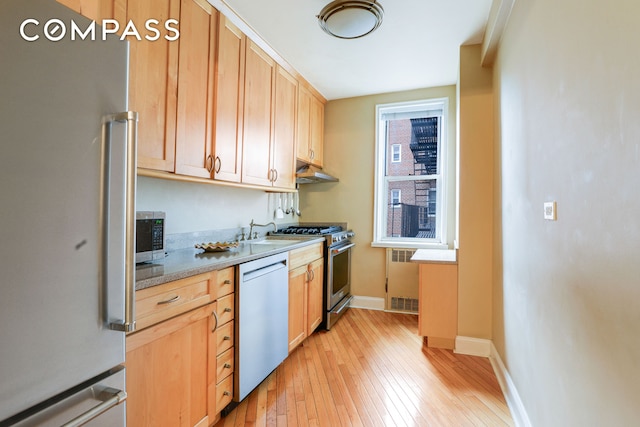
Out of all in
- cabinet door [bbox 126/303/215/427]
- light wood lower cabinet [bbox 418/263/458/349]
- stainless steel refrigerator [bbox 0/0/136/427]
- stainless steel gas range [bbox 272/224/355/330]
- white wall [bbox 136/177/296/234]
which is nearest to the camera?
stainless steel refrigerator [bbox 0/0/136/427]

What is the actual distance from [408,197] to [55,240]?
3.54 metres

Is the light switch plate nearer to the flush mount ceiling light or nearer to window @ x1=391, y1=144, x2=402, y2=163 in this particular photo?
the flush mount ceiling light

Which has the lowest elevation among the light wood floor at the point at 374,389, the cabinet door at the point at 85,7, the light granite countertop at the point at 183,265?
the light wood floor at the point at 374,389

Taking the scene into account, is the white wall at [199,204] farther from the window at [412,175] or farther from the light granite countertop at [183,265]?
the window at [412,175]

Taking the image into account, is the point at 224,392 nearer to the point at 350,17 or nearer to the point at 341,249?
the point at 341,249

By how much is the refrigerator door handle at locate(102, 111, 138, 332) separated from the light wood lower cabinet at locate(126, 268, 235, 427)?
9.7 inches

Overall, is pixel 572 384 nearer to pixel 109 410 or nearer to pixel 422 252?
pixel 109 410

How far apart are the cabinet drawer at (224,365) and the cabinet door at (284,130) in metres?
1.55

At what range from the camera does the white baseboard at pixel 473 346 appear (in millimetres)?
2584

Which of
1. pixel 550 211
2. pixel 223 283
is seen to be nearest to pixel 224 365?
pixel 223 283

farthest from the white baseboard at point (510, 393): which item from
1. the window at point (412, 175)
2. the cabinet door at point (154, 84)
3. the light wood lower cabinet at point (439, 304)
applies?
the cabinet door at point (154, 84)

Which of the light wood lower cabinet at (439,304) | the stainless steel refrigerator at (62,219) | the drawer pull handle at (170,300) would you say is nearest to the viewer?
the stainless steel refrigerator at (62,219)

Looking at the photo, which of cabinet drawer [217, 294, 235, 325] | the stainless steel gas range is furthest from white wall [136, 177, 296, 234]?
cabinet drawer [217, 294, 235, 325]

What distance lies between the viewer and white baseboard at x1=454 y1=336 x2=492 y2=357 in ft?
8.48
